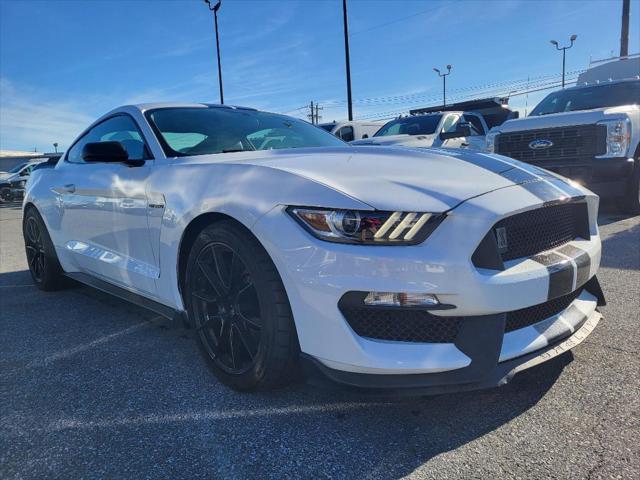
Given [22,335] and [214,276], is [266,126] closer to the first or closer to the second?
[214,276]

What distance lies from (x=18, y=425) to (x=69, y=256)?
6.13 ft

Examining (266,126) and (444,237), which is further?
(266,126)

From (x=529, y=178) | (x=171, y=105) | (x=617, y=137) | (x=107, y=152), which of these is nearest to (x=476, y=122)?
(x=617, y=137)

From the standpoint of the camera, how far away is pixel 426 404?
2109mm

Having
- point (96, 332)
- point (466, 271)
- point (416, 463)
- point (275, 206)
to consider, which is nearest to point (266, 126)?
point (275, 206)

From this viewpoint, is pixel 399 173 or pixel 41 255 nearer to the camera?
pixel 399 173

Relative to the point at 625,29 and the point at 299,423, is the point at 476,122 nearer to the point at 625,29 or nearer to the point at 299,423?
the point at 299,423

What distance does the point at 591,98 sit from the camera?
23.3 ft

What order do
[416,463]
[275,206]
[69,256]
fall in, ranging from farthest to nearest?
[69,256], [275,206], [416,463]

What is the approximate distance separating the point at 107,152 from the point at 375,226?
1801 millimetres

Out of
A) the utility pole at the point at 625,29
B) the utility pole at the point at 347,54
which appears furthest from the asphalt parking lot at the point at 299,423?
the utility pole at the point at 625,29

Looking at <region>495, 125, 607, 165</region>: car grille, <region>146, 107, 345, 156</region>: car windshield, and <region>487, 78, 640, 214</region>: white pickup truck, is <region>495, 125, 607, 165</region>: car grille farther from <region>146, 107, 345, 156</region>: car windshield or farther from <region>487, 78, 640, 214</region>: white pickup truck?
<region>146, 107, 345, 156</region>: car windshield

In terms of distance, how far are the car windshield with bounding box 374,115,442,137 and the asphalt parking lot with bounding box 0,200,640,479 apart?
21.7 feet

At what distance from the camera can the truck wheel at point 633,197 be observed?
20.2ft
